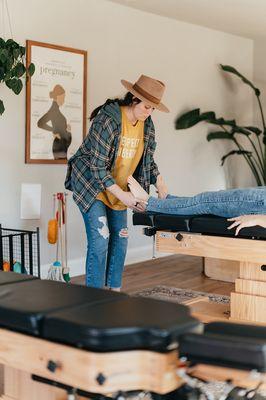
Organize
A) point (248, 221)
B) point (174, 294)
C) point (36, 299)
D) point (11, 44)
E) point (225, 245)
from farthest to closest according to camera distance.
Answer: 1. point (174, 294)
2. point (11, 44)
3. point (225, 245)
4. point (248, 221)
5. point (36, 299)

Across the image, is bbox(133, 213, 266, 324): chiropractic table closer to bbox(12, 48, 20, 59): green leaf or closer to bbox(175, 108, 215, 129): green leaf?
bbox(12, 48, 20, 59): green leaf

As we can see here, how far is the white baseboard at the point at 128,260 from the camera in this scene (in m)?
4.43

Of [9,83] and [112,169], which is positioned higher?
[9,83]

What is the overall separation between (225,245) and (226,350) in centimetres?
124

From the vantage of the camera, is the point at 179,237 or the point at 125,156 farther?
the point at 125,156

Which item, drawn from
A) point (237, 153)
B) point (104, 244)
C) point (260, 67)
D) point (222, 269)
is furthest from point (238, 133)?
point (104, 244)

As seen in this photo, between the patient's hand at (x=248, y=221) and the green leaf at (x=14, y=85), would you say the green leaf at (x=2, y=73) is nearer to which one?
the green leaf at (x=14, y=85)

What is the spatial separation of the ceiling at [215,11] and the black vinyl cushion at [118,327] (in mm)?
3712

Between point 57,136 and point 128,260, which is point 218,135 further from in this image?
point 57,136

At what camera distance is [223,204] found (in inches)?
103

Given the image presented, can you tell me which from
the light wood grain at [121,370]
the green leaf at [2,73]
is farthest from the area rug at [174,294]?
the light wood grain at [121,370]

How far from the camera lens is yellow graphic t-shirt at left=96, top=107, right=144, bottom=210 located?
3264mm

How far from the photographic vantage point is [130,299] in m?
1.78

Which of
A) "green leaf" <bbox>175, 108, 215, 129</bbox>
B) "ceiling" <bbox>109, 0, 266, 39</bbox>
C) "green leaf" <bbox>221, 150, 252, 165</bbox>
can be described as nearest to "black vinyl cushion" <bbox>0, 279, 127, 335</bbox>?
"ceiling" <bbox>109, 0, 266, 39</bbox>
